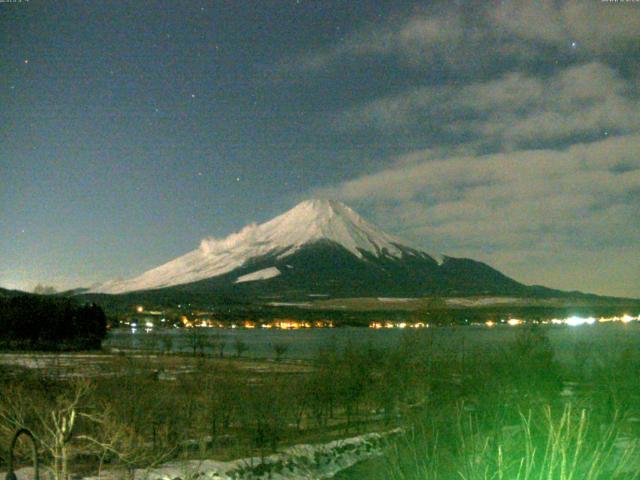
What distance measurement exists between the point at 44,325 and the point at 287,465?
220 feet

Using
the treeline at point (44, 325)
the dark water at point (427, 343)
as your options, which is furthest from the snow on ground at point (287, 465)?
the treeline at point (44, 325)

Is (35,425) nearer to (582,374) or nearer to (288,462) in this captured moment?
(288,462)

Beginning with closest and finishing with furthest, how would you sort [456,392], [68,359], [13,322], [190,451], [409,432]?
[409,432]
[190,451]
[456,392]
[68,359]
[13,322]

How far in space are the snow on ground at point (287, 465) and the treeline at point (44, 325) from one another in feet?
188

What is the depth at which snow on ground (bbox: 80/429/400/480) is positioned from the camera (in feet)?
63.6

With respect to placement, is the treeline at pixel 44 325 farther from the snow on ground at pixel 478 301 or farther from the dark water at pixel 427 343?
the snow on ground at pixel 478 301

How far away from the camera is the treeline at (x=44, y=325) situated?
80.4m

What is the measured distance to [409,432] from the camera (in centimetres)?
1109

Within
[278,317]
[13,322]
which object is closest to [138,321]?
[278,317]

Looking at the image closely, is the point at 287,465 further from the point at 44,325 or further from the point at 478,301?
the point at 478,301

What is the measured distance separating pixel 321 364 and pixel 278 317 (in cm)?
14936

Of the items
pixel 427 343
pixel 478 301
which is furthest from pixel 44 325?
pixel 478 301

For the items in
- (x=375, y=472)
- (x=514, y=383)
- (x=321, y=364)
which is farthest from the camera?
(x=321, y=364)

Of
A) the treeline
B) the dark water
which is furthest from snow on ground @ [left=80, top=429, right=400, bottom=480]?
the treeline
